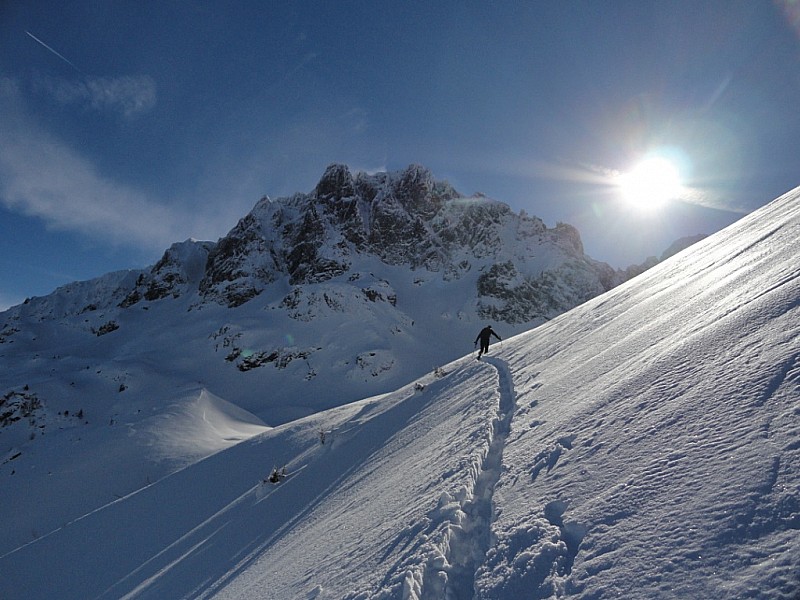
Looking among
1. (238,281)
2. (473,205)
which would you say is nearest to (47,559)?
(238,281)

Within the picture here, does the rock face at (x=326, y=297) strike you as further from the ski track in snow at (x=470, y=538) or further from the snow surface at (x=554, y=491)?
the ski track in snow at (x=470, y=538)

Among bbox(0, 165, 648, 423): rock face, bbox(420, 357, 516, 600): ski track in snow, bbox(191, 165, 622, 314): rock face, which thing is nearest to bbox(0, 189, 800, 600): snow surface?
bbox(420, 357, 516, 600): ski track in snow

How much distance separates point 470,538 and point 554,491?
0.67 m

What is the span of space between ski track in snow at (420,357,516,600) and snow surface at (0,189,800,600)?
0.01m

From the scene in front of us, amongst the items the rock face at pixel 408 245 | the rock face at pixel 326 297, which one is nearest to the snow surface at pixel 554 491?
the rock face at pixel 326 297

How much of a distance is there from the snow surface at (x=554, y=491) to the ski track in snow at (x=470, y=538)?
1 centimetres

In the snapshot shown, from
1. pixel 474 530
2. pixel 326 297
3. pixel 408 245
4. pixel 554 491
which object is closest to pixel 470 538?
pixel 474 530

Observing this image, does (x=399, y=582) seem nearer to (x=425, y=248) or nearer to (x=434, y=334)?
(x=434, y=334)

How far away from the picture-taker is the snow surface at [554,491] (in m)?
1.55

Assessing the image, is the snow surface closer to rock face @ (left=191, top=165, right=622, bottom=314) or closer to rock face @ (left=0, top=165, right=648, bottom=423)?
rock face @ (left=0, top=165, right=648, bottom=423)

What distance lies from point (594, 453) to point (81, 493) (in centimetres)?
1669

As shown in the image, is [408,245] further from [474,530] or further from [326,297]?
[474,530]

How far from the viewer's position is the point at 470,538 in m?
2.60

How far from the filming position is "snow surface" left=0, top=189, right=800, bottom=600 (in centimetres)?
155
